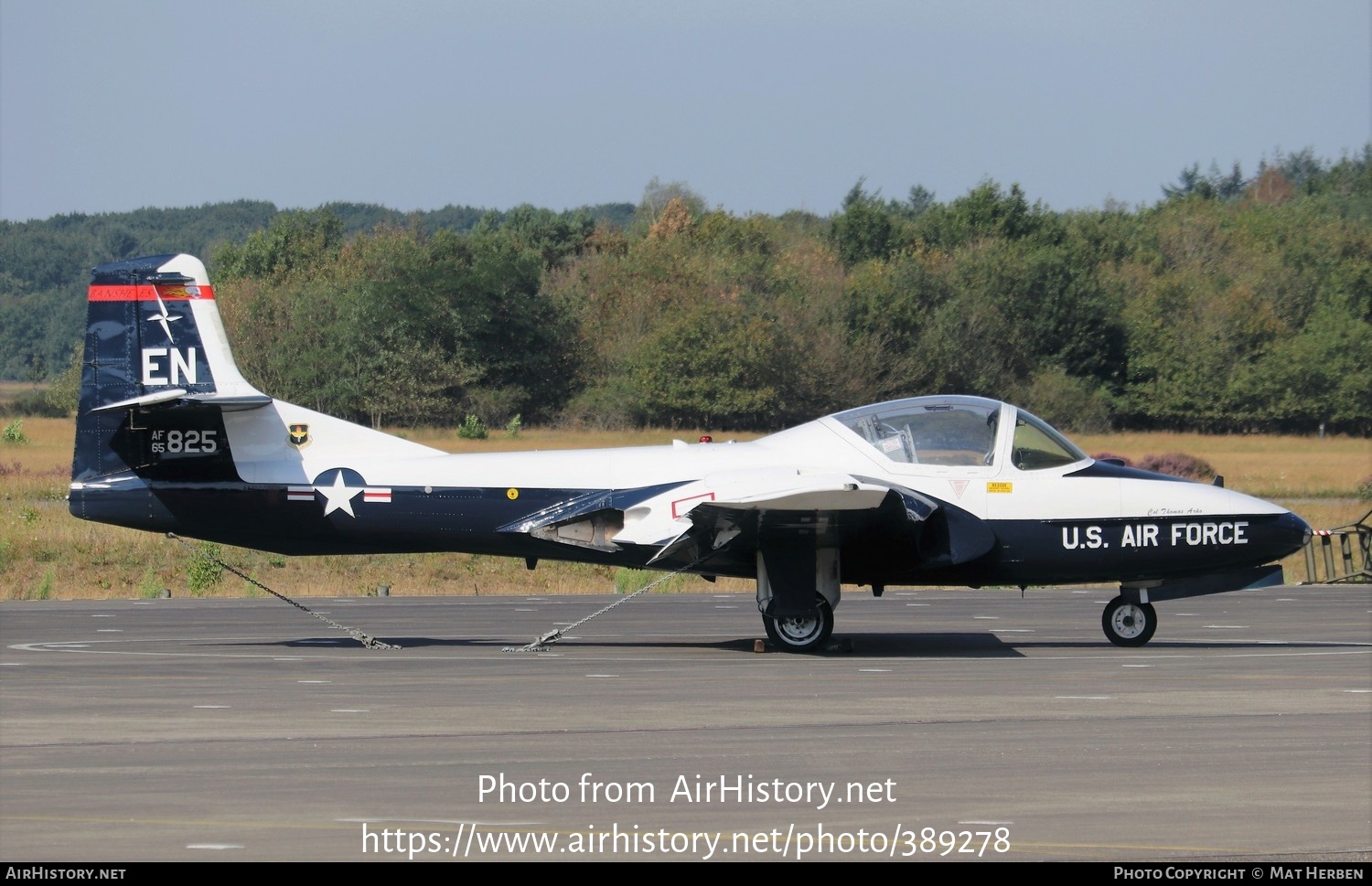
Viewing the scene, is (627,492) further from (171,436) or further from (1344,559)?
(1344,559)

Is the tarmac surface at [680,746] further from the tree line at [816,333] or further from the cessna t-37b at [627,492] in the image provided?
the tree line at [816,333]

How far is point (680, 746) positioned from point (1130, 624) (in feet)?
24.3

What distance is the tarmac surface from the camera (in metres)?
7.05

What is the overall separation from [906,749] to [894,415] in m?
5.77

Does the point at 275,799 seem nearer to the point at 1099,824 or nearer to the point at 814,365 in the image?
the point at 1099,824

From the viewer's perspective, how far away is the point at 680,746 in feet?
30.7

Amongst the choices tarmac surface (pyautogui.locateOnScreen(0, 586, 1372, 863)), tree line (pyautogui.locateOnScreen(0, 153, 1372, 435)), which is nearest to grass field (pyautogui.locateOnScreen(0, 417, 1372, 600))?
tarmac surface (pyautogui.locateOnScreen(0, 586, 1372, 863))

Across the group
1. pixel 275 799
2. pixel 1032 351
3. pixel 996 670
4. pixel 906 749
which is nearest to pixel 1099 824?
pixel 906 749

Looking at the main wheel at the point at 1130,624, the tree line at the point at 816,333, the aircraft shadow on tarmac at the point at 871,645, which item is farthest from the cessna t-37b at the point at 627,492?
the tree line at the point at 816,333

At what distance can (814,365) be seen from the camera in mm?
55625

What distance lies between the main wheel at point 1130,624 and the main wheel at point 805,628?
3.06 m

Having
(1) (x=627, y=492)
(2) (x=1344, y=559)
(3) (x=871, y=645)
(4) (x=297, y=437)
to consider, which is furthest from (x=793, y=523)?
(2) (x=1344, y=559)

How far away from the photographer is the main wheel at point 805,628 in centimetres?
1430

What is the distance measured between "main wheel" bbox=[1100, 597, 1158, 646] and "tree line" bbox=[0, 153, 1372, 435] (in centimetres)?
3859
